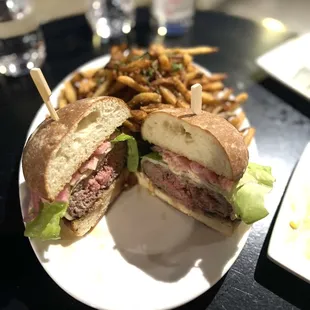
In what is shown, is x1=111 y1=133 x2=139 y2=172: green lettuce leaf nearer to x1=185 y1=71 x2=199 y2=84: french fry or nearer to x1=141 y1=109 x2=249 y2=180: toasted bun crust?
x1=141 y1=109 x2=249 y2=180: toasted bun crust

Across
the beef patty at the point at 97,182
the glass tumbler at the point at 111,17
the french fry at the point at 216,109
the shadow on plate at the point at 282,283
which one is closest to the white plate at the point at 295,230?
the shadow on plate at the point at 282,283

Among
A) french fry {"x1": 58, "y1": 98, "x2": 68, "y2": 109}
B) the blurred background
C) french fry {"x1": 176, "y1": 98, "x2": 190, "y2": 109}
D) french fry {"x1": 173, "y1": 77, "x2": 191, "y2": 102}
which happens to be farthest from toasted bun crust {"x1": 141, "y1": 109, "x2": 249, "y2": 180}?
the blurred background

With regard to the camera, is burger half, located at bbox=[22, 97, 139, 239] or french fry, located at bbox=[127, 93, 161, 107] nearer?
burger half, located at bbox=[22, 97, 139, 239]

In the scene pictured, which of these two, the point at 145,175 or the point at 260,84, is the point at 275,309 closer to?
the point at 145,175

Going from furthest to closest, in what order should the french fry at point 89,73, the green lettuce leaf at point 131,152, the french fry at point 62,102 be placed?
the french fry at point 89,73, the french fry at point 62,102, the green lettuce leaf at point 131,152

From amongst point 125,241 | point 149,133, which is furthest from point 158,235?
point 149,133

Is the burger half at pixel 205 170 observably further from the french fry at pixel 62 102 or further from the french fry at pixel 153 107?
Result: the french fry at pixel 62 102
